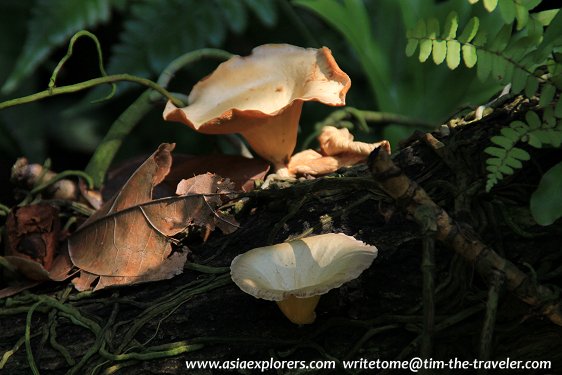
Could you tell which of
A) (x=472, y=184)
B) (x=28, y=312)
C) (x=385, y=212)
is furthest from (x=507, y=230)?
(x=28, y=312)

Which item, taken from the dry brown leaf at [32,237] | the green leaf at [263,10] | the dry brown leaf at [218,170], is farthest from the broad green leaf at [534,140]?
the green leaf at [263,10]

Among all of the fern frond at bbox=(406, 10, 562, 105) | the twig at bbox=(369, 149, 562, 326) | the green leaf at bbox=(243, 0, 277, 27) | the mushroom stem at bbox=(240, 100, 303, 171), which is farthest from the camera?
the green leaf at bbox=(243, 0, 277, 27)

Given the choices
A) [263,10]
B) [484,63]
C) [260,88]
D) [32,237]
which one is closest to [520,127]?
[484,63]

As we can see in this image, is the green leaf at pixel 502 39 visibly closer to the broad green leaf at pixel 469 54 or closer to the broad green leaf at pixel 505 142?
the broad green leaf at pixel 469 54

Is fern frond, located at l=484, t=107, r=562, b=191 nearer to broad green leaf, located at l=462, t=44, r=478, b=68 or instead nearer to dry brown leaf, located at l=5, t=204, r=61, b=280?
broad green leaf, located at l=462, t=44, r=478, b=68

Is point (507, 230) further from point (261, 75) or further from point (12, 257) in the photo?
point (12, 257)

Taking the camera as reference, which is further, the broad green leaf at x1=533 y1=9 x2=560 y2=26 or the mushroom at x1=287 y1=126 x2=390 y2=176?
the mushroom at x1=287 y1=126 x2=390 y2=176

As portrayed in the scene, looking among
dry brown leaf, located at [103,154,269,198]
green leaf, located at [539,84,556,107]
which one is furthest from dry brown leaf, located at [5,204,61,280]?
green leaf, located at [539,84,556,107]
